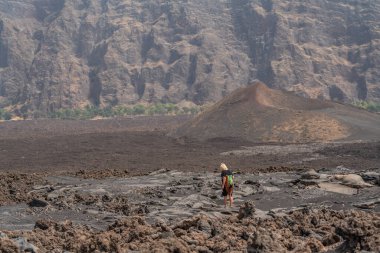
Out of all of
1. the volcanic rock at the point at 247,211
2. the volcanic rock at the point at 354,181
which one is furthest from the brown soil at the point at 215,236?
the volcanic rock at the point at 354,181

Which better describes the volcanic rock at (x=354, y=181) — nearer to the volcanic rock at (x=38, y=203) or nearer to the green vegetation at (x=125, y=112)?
the volcanic rock at (x=38, y=203)

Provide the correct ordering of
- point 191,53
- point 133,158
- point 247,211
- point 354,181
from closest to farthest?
point 247,211 < point 354,181 < point 133,158 < point 191,53

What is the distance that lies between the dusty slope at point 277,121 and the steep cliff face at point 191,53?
54060 mm

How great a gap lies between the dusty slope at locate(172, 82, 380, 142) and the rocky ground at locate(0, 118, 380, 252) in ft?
17.6

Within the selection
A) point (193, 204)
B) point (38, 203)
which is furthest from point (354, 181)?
point (38, 203)

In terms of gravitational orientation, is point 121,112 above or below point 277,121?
below

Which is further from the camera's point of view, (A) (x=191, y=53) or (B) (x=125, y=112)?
(A) (x=191, y=53)

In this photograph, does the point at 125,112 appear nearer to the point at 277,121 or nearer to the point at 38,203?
the point at 277,121

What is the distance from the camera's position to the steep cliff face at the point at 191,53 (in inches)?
4313

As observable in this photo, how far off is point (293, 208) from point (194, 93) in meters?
93.1

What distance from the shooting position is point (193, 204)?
54.3 ft

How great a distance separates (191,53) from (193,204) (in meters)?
99.9

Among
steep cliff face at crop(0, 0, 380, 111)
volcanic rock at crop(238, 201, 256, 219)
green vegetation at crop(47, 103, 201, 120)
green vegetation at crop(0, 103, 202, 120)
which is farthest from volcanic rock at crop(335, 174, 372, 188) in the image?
steep cliff face at crop(0, 0, 380, 111)

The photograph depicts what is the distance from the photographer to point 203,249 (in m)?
9.89
